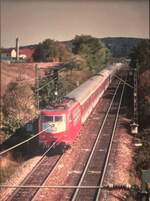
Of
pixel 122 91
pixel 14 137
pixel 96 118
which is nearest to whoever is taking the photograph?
pixel 14 137

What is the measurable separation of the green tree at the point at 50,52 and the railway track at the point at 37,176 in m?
12.3

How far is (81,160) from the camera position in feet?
61.4

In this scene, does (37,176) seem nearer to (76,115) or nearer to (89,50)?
(76,115)

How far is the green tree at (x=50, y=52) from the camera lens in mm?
30781

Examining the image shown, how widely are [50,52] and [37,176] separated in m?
16.7

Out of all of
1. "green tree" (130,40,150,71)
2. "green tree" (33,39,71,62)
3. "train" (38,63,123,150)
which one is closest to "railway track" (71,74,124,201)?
"train" (38,63,123,150)

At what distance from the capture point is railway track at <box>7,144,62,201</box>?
14681mm

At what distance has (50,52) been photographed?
32.3 metres

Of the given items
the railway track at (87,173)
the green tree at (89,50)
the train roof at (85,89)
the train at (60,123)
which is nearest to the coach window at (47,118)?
the train at (60,123)

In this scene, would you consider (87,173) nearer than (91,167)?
Yes

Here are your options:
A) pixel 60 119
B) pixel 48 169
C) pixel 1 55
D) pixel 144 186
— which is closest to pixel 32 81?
pixel 1 55

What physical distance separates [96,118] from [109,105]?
4.33 metres

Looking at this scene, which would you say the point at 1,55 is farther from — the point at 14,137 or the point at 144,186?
the point at 144,186

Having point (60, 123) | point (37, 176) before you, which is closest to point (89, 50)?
point (60, 123)
